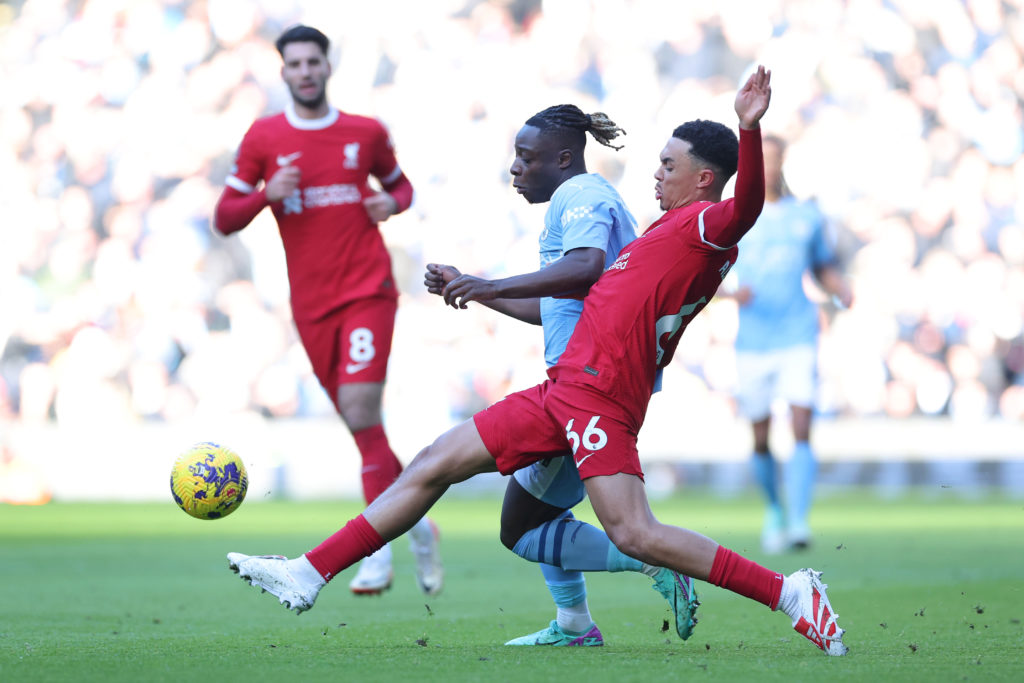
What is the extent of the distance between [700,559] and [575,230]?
3.61ft

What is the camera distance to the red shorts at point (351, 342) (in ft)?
22.3

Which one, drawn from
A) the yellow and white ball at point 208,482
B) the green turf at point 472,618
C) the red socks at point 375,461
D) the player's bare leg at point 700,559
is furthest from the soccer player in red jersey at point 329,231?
the player's bare leg at point 700,559

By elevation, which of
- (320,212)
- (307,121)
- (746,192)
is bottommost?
(746,192)

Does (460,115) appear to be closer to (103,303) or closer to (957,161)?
(103,303)

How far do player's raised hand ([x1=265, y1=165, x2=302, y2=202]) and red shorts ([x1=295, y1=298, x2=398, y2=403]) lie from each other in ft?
2.11

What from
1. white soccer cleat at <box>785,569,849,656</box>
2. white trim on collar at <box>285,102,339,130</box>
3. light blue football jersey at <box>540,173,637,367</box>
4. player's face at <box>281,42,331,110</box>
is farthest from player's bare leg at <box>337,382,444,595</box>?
white soccer cleat at <box>785,569,849,656</box>

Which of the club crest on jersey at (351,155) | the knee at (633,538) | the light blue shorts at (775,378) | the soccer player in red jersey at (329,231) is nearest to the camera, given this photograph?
the knee at (633,538)

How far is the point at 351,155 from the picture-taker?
→ 277 inches

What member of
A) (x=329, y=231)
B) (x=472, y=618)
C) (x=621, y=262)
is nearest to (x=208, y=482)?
(x=472, y=618)

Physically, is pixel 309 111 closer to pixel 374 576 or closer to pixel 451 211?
pixel 374 576

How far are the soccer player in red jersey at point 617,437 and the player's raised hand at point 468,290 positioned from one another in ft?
1.20

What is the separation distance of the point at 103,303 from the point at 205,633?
14827 millimetres

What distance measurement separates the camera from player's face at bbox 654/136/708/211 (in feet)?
15.2

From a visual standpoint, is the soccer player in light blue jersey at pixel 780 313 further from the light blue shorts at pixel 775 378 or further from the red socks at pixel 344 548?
the red socks at pixel 344 548
